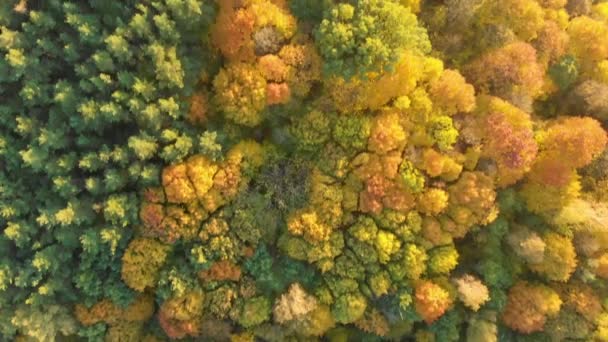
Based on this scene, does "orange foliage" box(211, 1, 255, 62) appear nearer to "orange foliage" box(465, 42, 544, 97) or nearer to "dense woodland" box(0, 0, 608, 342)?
"dense woodland" box(0, 0, 608, 342)

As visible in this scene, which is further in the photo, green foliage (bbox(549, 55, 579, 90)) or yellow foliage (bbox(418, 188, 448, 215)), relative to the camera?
green foliage (bbox(549, 55, 579, 90))

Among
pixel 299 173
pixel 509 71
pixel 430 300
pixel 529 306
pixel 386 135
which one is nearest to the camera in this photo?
pixel 386 135

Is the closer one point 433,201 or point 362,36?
point 362,36

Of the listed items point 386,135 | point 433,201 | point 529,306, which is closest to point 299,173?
point 386,135

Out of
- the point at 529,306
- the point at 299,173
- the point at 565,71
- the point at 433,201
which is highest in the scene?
the point at 565,71

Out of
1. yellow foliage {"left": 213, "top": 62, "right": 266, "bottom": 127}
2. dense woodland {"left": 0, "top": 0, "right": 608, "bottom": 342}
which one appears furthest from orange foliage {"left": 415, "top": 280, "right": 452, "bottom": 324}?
yellow foliage {"left": 213, "top": 62, "right": 266, "bottom": 127}

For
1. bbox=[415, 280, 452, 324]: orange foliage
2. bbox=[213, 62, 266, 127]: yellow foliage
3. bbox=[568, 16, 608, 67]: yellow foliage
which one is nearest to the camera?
bbox=[213, 62, 266, 127]: yellow foliage

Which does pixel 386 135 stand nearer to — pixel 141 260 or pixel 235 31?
pixel 235 31

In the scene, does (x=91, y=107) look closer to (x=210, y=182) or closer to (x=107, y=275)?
(x=210, y=182)
